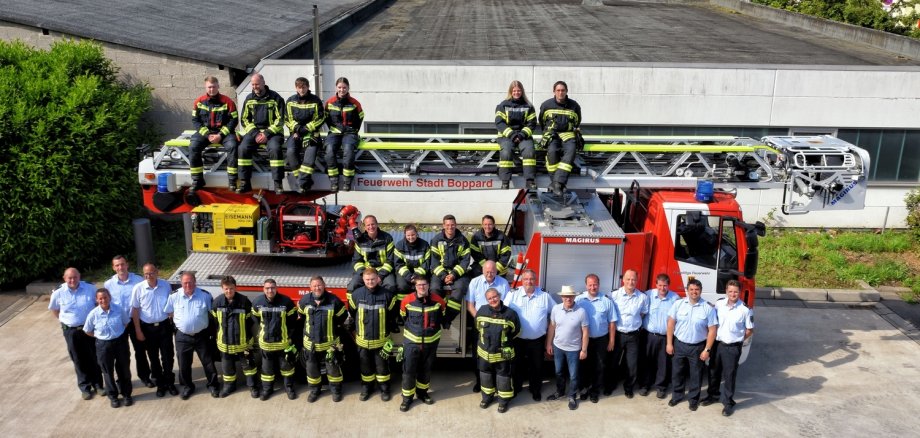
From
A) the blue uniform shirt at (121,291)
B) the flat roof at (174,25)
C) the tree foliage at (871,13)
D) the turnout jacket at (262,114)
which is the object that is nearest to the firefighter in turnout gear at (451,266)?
the turnout jacket at (262,114)

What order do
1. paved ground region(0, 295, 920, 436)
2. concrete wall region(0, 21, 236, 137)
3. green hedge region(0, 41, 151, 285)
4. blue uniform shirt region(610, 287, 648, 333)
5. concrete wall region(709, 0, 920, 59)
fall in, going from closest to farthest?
paved ground region(0, 295, 920, 436)
blue uniform shirt region(610, 287, 648, 333)
green hedge region(0, 41, 151, 285)
concrete wall region(0, 21, 236, 137)
concrete wall region(709, 0, 920, 59)

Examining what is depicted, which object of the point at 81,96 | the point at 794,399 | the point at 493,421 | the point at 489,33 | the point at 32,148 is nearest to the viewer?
the point at 493,421

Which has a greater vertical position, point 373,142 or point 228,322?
point 373,142

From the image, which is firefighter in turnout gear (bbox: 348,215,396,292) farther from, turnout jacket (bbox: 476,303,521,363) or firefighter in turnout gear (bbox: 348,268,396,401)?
turnout jacket (bbox: 476,303,521,363)

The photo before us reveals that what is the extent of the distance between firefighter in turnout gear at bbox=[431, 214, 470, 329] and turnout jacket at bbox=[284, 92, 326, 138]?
1837 mm

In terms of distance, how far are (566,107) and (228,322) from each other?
4.48 meters

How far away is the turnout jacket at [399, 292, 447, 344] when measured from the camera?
8109mm

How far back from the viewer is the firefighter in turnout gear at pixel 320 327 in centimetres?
821

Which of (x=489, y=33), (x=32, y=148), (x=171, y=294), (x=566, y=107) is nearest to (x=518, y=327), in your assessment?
(x=566, y=107)

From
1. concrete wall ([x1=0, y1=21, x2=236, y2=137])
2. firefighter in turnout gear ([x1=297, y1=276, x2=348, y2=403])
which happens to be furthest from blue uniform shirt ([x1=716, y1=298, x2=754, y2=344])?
concrete wall ([x1=0, y1=21, x2=236, y2=137])

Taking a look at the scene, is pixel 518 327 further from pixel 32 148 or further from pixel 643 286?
pixel 32 148

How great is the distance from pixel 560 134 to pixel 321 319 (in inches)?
133

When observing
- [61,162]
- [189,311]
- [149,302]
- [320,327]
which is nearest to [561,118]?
[320,327]

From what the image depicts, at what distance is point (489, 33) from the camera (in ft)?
66.7
